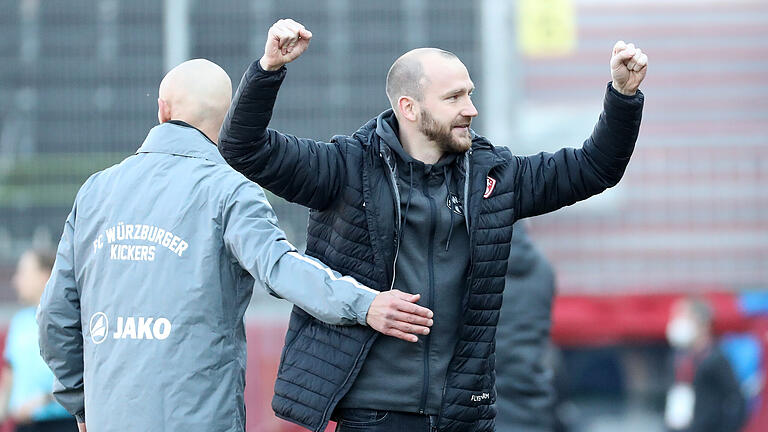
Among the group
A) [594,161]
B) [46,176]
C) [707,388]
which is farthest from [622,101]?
[46,176]

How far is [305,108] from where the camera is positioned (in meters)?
13.5

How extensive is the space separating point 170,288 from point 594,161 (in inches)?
51.6

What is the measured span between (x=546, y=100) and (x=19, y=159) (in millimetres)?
10615

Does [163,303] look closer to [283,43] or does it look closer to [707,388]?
[283,43]

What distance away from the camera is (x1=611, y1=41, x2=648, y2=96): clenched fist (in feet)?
13.4

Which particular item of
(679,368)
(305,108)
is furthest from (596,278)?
(679,368)

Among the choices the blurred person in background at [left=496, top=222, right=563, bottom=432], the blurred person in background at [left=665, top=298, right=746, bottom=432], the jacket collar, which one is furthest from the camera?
the blurred person in background at [left=665, top=298, right=746, bottom=432]

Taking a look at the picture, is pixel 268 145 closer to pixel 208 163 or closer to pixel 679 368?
pixel 208 163

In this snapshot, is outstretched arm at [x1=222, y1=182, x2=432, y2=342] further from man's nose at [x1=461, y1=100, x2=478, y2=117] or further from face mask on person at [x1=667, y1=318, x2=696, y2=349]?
face mask on person at [x1=667, y1=318, x2=696, y2=349]

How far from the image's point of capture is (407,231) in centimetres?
409

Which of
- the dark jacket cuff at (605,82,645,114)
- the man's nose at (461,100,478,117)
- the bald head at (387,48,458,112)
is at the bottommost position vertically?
the man's nose at (461,100,478,117)

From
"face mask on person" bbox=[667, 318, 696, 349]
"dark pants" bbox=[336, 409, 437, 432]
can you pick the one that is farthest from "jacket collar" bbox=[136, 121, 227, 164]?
"face mask on person" bbox=[667, 318, 696, 349]

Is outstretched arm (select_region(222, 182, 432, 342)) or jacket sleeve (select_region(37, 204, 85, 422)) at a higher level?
outstretched arm (select_region(222, 182, 432, 342))

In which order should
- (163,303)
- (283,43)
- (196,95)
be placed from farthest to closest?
(196,95)
(163,303)
(283,43)
